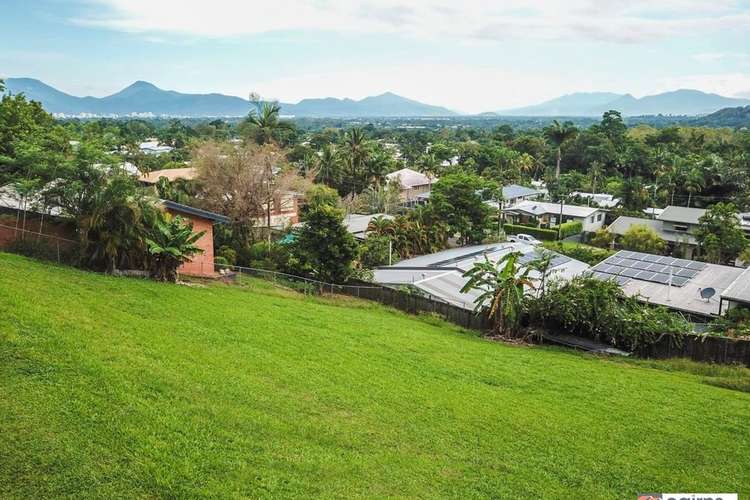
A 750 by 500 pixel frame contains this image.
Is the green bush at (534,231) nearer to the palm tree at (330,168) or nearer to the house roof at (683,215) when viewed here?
the house roof at (683,215)

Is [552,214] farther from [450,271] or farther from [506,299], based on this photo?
[506,299]

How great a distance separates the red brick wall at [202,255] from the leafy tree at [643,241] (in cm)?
3382

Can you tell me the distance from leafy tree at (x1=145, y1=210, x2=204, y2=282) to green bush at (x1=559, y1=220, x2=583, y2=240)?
4109 centimetres

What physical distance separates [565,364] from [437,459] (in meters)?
9.82

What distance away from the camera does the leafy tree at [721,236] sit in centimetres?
3969

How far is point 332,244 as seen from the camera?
93.6ft

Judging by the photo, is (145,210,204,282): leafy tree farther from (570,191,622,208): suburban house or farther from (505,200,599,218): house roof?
(570,191,622,208): suburban house

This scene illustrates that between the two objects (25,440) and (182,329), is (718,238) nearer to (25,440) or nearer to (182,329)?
(182,329)

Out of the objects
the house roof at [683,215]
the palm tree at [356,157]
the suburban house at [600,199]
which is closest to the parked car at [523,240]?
the house roof at [683,215]

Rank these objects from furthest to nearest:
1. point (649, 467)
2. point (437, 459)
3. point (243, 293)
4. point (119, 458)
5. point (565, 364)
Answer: point (243, 293) < point (565, 364) < point (649, 467) < point (437, 459) < point (119, 458)

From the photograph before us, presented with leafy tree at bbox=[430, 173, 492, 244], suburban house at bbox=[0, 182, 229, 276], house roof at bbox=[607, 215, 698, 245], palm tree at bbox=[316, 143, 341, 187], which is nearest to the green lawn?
suburban house at bbox=[0, 182, 229, 276]

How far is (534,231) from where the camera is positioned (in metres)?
55.8

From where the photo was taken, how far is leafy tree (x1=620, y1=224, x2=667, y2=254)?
44.3m

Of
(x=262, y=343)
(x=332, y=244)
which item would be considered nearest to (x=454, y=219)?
(x=332, y=244)
